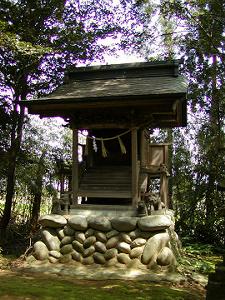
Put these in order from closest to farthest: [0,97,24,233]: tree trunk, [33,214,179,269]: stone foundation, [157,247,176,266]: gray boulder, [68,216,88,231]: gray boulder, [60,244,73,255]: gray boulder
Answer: [157,247,176,266]: gray boulder, [33,214,179,269]: stone foundation, [60,244,73,255]: gray boulder, [68,216,88,231]: gray boulder, [0,97,24,233]: tree trunk

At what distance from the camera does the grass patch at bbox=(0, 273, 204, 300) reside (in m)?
6.18

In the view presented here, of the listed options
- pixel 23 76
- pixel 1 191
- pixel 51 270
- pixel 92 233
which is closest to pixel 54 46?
pixel 23 76

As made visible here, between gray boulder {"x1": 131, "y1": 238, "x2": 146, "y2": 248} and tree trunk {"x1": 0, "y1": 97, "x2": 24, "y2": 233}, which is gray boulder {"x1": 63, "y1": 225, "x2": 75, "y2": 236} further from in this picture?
tree trunk {"x1": 0, "y1": 97, "x2": 24, "y2": 233}

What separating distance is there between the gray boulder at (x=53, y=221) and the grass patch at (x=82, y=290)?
6.26ft

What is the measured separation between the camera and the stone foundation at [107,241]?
338 inches

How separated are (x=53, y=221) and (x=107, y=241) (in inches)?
62.7

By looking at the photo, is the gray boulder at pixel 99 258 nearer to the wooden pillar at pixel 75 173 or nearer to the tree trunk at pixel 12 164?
the wooden pillar at pixel 75 173

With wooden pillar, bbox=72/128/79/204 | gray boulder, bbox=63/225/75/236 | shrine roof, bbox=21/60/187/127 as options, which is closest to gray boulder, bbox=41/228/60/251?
gray boulder, bbox=63/225/75/236

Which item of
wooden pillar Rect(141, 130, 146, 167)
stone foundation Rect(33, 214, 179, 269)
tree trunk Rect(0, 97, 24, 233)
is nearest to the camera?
stone foundation Rect(33, 214, 179, 269)

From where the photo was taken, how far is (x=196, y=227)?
591 inches

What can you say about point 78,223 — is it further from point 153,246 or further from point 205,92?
point 205,92

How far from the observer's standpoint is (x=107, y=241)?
9.10 m

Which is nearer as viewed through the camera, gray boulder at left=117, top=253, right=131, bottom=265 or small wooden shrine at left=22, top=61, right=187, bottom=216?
gray boulder at left=117, top=253, right=131, bottom=265

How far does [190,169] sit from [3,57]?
9807mm
